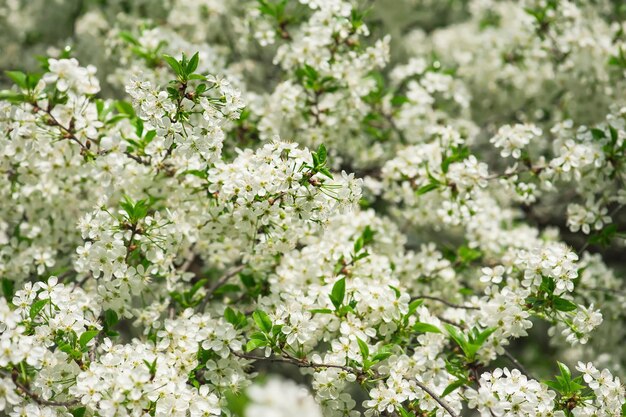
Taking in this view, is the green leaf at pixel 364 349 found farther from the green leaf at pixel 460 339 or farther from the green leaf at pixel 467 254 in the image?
the green leaf at pixel 467 254

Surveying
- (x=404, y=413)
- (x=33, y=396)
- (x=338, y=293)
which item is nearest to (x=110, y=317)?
(x=33, y=396)

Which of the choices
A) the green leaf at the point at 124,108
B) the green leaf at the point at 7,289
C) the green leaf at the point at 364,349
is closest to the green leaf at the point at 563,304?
the green leaf at the point at 364,349

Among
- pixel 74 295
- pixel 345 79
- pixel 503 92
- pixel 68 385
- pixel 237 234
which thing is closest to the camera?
pixel 68 385

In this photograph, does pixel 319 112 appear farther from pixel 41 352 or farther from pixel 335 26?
pixel 41 352

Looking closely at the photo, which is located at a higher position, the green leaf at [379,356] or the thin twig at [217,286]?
the thin twig at [217,286]

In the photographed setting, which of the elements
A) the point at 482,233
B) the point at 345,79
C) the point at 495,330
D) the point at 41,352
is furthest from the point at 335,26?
the point at 41,352

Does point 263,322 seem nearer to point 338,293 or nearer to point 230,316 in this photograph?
point 230,316
